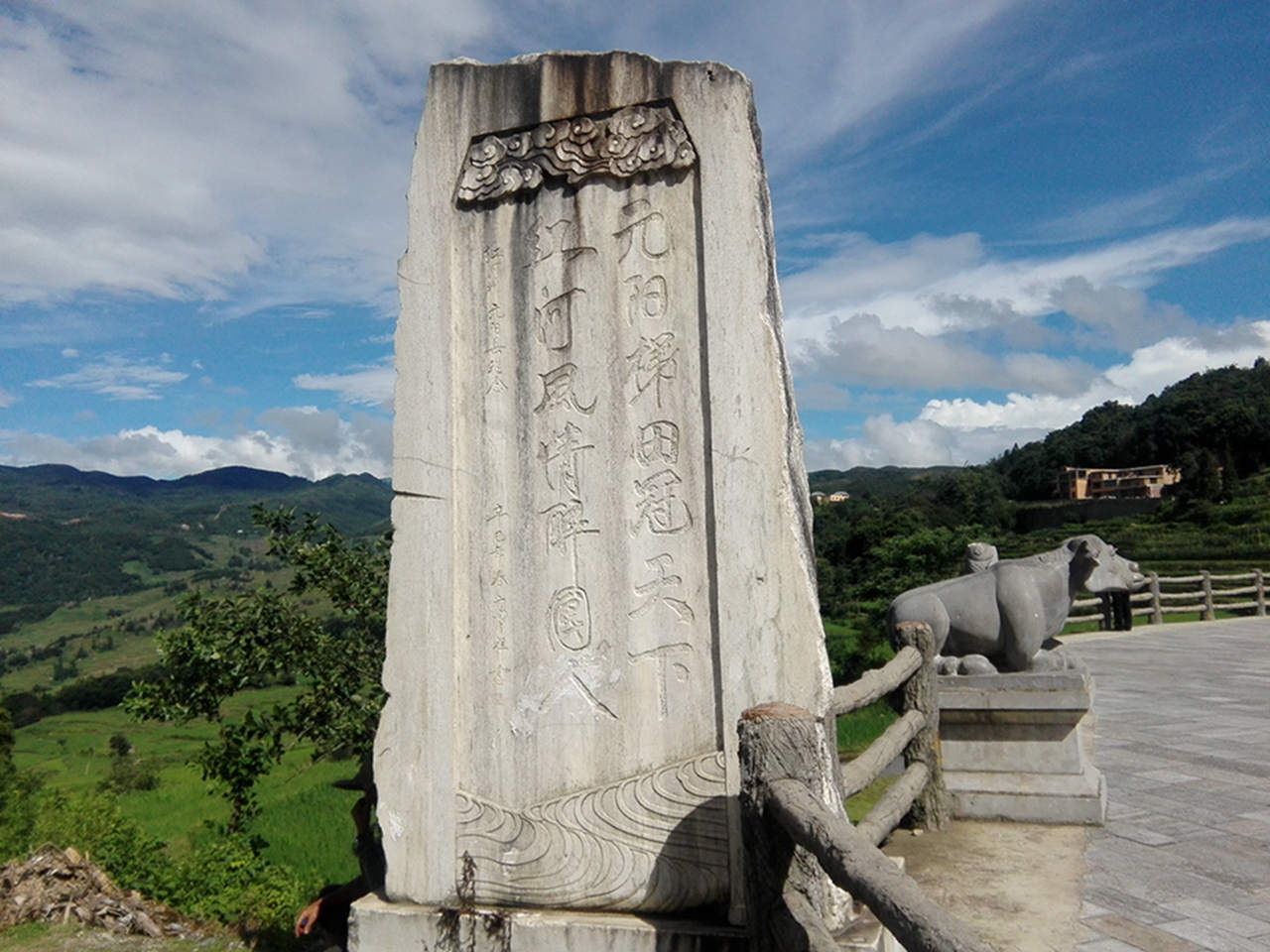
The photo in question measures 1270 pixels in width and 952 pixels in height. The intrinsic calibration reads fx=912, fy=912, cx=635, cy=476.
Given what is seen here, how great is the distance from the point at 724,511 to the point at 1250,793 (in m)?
4.36

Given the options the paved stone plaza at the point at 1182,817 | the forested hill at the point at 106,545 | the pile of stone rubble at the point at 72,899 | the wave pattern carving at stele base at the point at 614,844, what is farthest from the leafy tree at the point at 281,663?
the forested hill at the point at 106,545

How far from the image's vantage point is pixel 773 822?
2.43 metres

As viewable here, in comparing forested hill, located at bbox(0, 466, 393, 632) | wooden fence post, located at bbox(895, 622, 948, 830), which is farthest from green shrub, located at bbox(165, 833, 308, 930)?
forested hill, located at bbox(0, 466, 393, 632)

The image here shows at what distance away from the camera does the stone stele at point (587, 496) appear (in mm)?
2807

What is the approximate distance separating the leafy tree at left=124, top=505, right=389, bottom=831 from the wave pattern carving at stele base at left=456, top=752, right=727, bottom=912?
2444 mm

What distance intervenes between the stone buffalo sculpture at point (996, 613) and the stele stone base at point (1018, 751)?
23cm

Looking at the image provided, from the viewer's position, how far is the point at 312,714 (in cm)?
531

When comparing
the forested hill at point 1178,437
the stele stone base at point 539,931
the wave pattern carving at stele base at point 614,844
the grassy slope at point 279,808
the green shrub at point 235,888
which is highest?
the forested hill at point 1178,437

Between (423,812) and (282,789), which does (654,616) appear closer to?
(423,812)

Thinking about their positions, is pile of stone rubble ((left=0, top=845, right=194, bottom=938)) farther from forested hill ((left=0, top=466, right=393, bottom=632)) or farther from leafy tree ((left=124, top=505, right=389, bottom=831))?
forested hill ((left=0, top=466, right=393, bottom=632))

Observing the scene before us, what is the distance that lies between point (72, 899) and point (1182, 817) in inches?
243

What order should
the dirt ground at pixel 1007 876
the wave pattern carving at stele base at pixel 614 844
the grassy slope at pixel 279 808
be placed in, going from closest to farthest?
the wave pattern carving at stele base at pixel 614 844, the dirt ground at pixel 1007 876, the grassy slope at pixel 279 808

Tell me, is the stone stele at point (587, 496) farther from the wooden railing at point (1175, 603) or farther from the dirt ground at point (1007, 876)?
the wooden railing at point (1175, 603)

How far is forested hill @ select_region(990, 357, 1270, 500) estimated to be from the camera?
52.4m
